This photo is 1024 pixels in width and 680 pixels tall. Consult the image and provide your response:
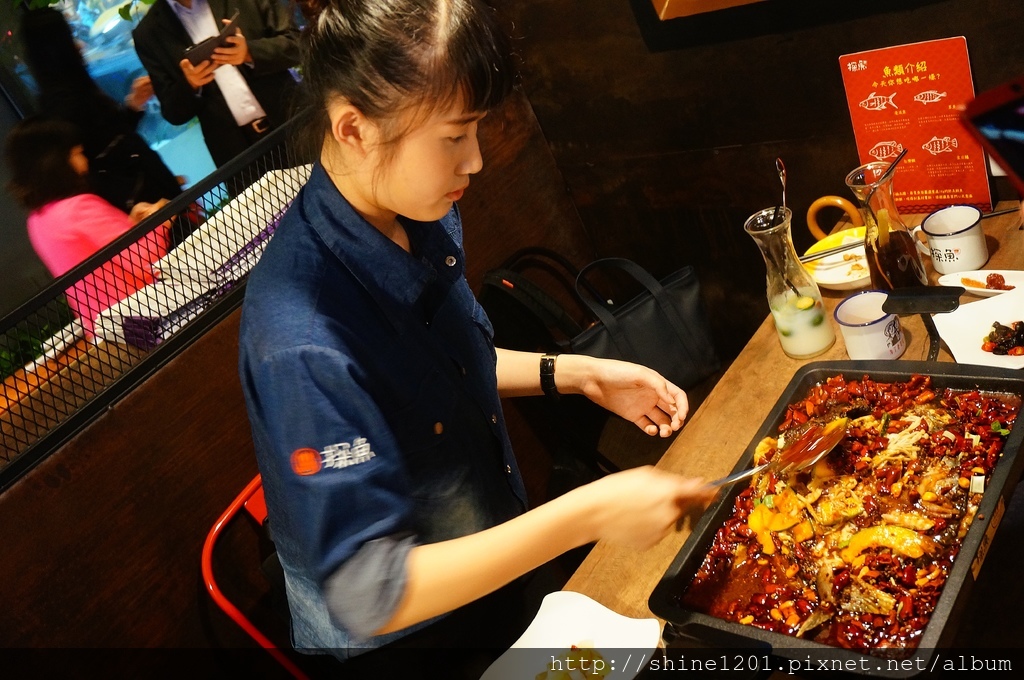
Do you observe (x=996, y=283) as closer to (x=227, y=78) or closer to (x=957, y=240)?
(x=957, y=240)

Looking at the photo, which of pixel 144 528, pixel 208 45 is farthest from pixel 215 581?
pixel 208 45

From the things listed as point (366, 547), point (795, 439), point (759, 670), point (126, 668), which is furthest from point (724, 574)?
point (126, 668)

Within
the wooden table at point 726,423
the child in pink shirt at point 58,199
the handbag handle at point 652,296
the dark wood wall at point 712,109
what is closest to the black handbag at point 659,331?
the handbag handle at point 652,296

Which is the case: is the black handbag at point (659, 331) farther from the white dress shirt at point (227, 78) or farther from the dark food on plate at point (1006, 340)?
the white dress shirt at point (227, 78)

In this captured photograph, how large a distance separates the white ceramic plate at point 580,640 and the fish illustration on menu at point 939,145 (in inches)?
63.2

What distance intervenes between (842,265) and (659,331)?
662mm

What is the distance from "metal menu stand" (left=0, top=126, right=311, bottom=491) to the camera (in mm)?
2086

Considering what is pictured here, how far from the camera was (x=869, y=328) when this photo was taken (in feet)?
5.84

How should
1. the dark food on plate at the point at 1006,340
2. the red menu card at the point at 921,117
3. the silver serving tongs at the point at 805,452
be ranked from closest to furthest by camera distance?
the silver serving tongs at the point at 805,452 → the dark food on plate at the point at 1006,340 → the red menu card at the point at 921,117

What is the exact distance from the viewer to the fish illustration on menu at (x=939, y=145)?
2260 millimetres

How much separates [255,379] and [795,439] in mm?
1000

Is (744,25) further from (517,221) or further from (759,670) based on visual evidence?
(759,670)

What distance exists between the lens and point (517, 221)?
331 centimetres

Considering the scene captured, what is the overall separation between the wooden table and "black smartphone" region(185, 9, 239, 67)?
7.93 feet
